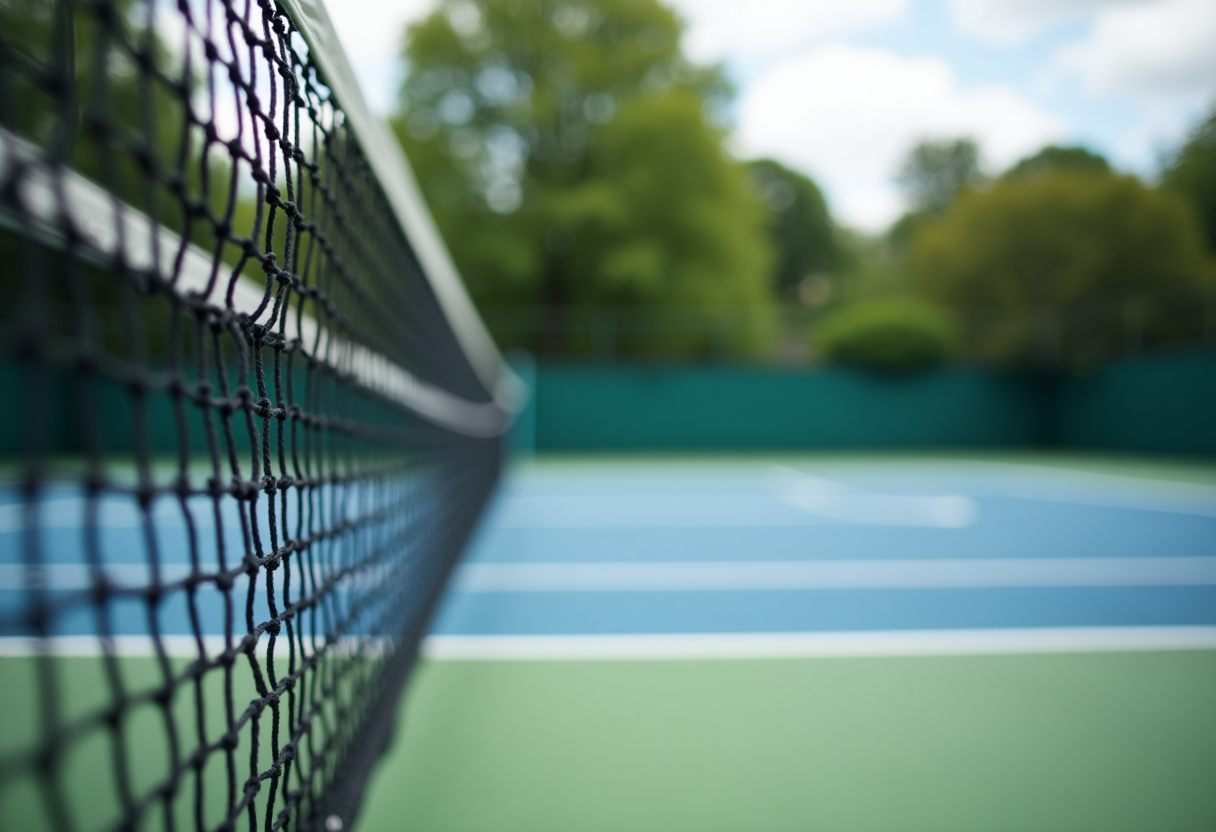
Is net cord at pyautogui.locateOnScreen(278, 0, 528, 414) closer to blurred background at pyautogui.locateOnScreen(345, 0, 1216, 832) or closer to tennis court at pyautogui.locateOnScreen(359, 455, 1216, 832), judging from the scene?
blurred background at pyautogui.locateOnScreen(345, 0, 1216, 832)

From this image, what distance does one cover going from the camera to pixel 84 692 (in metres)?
1.61

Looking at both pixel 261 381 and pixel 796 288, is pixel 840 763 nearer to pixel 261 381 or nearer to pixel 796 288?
pixel 261 381

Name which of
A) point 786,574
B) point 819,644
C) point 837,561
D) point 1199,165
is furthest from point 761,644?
point 1199,165

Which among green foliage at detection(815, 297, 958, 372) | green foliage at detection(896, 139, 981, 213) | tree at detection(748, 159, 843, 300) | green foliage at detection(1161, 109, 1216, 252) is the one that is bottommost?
green foliage at detection(1161, 109, 1216, 252)

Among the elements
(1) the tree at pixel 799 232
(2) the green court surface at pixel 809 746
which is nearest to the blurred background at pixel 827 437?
(2) the green court surface at pixel 809 746

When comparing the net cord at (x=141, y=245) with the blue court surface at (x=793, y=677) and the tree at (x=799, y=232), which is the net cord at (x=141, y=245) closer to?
the blue court surface at (x=793, y=677)

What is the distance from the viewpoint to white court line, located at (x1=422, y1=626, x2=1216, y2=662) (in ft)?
6.25

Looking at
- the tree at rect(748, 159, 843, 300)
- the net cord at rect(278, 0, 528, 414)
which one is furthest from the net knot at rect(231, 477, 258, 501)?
the tree at rect(748, 159, 843, 300)

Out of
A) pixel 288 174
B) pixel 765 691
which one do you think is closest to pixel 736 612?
pixel 765 691

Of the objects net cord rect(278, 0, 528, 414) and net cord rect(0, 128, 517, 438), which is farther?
net cord rect(278, 0, 528, 414)

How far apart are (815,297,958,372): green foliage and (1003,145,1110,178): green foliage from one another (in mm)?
4287

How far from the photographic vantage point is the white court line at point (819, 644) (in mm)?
1904

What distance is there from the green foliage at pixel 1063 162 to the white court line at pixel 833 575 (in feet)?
7.89

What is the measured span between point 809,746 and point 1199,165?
7.13 ft
